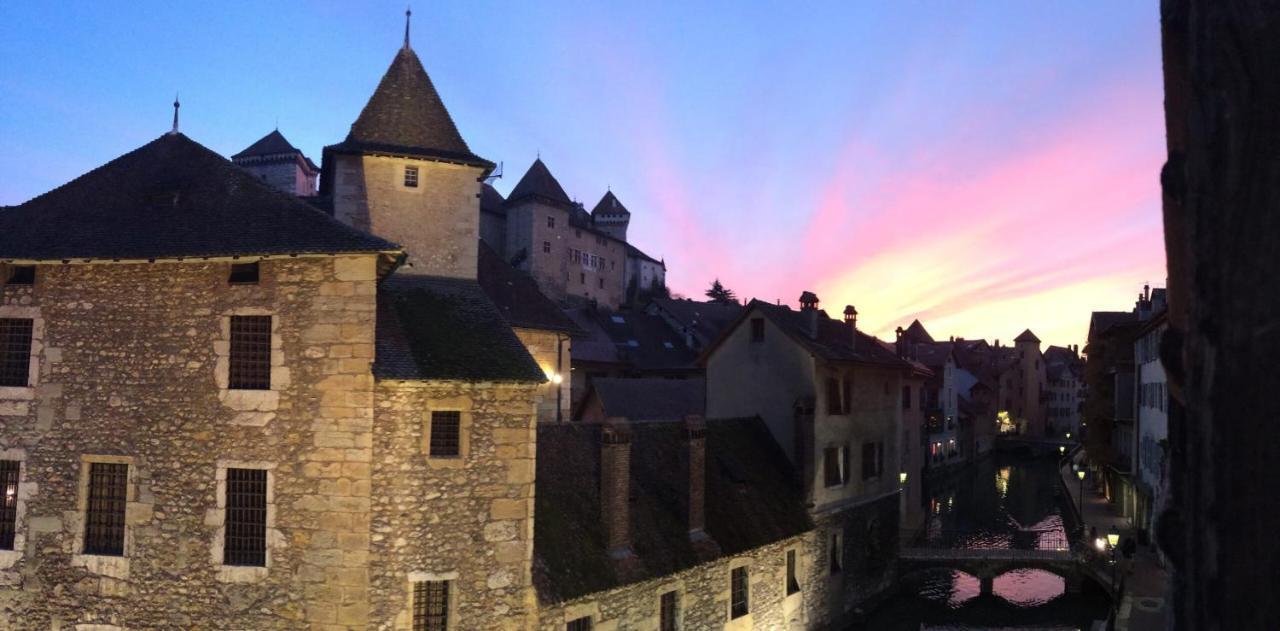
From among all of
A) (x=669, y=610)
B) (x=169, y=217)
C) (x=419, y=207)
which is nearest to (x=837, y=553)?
(x=669, y=610)

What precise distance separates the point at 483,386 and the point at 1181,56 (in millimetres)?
14420

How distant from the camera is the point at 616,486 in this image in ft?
63.4

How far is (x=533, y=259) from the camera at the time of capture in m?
75.9

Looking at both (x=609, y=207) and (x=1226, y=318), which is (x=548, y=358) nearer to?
(x=1226, y=318)

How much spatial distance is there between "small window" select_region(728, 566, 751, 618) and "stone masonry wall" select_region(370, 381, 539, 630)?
7.92 m

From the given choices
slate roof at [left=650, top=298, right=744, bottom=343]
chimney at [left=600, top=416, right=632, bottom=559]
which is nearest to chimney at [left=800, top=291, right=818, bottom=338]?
chimney at [left=600, top=416, right=632, bottom=559]

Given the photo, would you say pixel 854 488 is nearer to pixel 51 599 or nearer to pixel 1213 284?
pixel 51 599

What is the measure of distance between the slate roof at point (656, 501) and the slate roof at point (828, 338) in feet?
11.2

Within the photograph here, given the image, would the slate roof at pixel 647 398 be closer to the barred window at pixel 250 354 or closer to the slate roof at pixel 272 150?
the barred window at pixel 250 354

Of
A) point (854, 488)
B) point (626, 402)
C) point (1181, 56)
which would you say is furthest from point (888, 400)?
point (1181, 56)

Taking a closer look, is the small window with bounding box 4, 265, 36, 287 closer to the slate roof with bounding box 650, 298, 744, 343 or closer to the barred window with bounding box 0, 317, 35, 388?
the barred window with bounding box 0, 317, 35, 388

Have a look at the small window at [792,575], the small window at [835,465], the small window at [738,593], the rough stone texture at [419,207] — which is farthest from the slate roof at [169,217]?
the small window at [835,465]

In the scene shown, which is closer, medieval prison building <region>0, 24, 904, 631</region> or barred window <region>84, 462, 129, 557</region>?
medieval prison building <region>0, 24, 904, 631</region>

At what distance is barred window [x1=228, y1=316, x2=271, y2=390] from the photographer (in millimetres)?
15578
